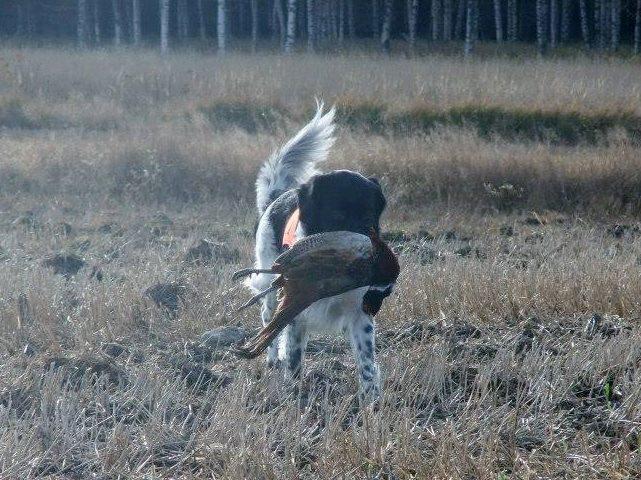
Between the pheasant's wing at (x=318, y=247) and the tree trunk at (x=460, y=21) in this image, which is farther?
the tree trunk at (x=460, y=21)

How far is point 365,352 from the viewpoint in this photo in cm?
446

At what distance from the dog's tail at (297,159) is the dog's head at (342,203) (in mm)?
1472

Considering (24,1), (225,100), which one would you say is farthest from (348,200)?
(24,1)

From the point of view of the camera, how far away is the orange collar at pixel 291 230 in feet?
15.4

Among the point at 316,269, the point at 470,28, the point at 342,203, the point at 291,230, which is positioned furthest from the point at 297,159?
the point at 470,28

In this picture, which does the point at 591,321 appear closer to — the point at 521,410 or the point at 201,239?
the point at 521,410

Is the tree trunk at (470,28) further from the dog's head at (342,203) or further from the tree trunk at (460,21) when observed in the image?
the dog's head at (342,203)

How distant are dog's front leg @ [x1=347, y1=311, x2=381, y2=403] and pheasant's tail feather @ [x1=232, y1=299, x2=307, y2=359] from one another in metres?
0.52

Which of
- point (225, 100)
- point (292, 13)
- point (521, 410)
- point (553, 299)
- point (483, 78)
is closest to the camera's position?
point (521, 410)

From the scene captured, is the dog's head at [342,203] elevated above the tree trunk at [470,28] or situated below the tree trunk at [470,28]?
above

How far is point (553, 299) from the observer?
5.69 meters

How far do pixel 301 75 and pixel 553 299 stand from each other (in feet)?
37.5

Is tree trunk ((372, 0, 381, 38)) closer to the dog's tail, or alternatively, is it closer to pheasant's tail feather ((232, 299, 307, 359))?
the dog's tail

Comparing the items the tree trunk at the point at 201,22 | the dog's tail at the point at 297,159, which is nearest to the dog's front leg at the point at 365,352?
the dog's tail at the point at 297,159
